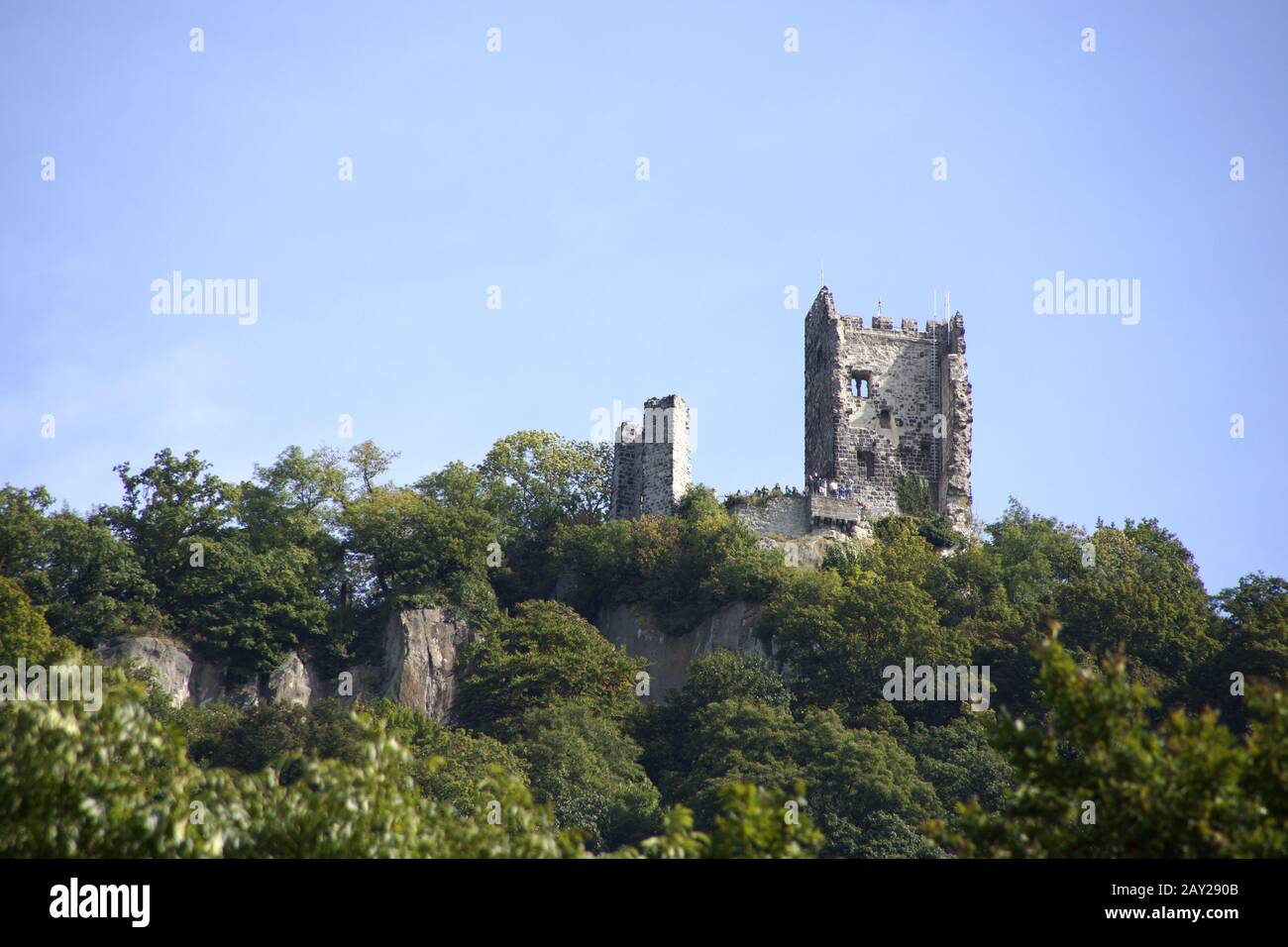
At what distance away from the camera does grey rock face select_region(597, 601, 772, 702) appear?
54.4 metres

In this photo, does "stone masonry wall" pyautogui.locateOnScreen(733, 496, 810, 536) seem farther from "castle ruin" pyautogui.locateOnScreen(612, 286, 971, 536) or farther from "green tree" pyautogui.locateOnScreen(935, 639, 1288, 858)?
"green tree" pyautogui.locateOnScreen(935, 639, 1288, 858)

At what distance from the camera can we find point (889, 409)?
6216cm

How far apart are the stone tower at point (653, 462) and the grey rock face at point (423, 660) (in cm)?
889

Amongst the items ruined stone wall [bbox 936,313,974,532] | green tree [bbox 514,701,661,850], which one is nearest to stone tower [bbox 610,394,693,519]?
ruined stone wall [bbox 936,313,974,532]

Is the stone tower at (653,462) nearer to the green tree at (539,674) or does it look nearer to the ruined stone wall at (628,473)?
the ruined stone wall at (628,473)

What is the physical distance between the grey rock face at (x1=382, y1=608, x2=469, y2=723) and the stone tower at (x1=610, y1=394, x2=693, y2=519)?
29.2ft

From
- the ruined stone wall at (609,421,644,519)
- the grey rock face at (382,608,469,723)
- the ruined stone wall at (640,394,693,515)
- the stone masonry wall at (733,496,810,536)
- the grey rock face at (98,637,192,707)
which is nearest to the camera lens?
the grey rock face at (98,637,192,707)

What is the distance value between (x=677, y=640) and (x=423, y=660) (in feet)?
23.5

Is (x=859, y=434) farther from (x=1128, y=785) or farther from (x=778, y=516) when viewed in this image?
(x=1128, y=785)

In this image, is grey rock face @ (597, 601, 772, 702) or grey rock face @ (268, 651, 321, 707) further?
grey rock face @ (597, 601, 772, 702)

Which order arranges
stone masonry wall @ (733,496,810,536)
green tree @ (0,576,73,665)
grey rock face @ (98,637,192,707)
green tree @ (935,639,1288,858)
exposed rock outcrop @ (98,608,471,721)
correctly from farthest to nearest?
stone masonry wall @ (733,496,810,536) → exposed rock outcrop @ (98,608,471,721) → grey rock face @ (98,637,192,707) → green tree @ (0,576,73,665) → green tree @ (935,639,1288,858)

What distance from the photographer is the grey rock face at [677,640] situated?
54.4 metres
